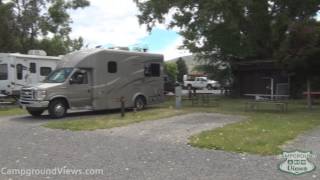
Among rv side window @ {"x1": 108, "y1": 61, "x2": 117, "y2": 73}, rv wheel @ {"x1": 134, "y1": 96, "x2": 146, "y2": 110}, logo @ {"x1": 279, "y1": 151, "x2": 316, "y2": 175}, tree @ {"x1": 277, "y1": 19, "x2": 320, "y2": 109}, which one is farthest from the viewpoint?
rv wheel @ {"x1": 134, "y1": 96, "x2": 146, "y2": 110}

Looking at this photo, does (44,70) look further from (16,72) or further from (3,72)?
(3,72)

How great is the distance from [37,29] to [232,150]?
3165cm

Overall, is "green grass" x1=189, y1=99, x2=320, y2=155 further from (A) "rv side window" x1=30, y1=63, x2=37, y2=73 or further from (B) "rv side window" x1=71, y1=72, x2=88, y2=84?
(A) "rv side window" x1=30, y1=63, x2=37, y2=73

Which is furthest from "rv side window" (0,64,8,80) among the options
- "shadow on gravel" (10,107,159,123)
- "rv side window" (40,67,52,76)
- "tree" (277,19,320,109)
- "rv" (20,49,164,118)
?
"tree" (277,19,320,109)

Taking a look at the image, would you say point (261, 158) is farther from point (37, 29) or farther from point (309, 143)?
point (37, 29)

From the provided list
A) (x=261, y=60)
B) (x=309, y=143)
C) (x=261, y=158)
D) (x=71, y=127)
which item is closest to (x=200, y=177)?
(x=261, y=158)

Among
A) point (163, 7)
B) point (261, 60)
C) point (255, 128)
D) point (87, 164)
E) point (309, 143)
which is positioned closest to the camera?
point (87, 164)

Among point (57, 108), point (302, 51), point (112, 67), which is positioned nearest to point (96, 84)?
point (112, 67)

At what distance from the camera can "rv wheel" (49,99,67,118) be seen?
2138cm

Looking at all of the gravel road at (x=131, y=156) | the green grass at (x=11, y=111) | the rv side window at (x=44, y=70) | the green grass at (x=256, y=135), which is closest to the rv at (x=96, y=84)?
the green grass at (x=11, y=111)

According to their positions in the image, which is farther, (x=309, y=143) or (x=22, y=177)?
(x=309, y=143)

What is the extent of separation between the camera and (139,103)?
2519 centimetres

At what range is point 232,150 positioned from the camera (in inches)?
479

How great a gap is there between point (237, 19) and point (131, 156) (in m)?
23.3
